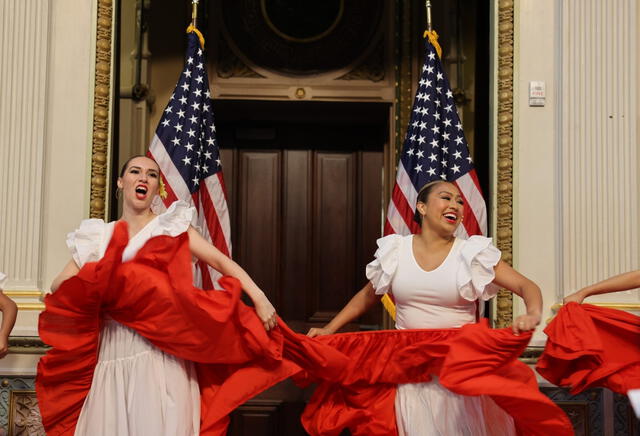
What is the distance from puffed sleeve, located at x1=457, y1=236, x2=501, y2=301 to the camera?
3949 millimetres

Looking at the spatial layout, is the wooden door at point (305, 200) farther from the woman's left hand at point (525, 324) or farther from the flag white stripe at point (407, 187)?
the woman's left hand at point (525, 324)

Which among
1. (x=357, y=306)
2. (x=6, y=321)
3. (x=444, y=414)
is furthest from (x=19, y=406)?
(x=444, y=414)

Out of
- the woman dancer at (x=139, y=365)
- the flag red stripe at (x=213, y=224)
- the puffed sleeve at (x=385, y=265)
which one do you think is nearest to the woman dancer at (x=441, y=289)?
the puffed sleeve at (x=385, y=265)

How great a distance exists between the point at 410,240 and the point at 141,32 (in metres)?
3.14

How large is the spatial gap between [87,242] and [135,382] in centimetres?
66

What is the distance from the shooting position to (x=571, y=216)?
4.92 meters

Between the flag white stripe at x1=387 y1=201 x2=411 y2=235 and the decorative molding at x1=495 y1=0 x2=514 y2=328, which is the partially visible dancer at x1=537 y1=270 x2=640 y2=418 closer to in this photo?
the decorative molding at x1=495 y1=0 x2=514 y2=328

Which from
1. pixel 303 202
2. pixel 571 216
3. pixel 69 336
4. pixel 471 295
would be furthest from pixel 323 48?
pixel 69 336

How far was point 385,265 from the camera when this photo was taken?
4.11 m

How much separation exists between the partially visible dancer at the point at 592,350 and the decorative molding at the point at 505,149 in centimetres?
101

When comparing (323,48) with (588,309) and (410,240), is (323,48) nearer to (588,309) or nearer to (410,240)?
(410,240)

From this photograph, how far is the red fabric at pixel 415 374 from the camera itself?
3598 millimetres

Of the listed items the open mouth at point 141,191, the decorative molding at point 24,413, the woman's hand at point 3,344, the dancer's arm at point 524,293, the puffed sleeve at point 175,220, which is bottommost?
the decorative molding at point 24,413

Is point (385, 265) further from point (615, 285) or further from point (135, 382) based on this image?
point (135, 382)
